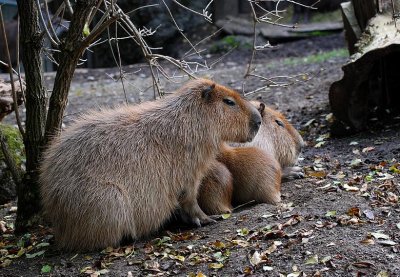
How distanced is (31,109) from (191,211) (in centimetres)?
143

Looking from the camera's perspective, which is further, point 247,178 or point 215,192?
point 247,178

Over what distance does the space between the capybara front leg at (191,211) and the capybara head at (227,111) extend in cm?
49

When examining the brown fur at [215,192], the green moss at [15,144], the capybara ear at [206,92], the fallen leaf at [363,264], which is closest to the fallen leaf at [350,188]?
the brown fur at [215,192]

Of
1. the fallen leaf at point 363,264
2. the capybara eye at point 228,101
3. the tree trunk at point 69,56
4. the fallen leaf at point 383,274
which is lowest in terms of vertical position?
the fallen leaf at point 383,274

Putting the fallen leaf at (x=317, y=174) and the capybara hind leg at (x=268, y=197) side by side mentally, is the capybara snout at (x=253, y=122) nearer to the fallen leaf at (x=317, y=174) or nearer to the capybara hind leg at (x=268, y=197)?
the capybara hind leg at (x=268, y=197)

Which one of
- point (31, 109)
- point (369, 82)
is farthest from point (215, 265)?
point (369, 82)

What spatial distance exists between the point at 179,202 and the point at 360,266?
1.56 m

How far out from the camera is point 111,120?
4.71 meters

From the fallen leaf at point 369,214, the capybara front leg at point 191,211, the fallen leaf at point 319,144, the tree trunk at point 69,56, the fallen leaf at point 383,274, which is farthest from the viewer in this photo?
the fallen leaf at point 319,144

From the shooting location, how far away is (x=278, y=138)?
20.3 feet

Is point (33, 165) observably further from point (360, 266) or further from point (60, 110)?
point (360, 266)

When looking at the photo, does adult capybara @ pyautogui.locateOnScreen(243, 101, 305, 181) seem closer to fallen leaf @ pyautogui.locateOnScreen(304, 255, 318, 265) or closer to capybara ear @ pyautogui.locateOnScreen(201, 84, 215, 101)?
capybara ear @ pyautogui.locateOnScreen(201, 84, 215, 101)

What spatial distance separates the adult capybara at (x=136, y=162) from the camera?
14.4ft

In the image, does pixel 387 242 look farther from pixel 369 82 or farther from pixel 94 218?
pixel 369 82
